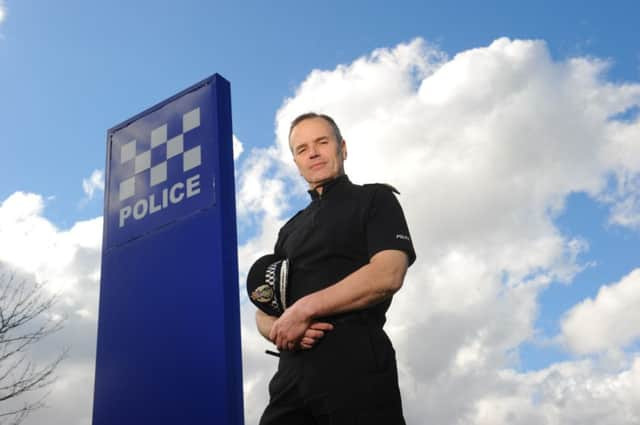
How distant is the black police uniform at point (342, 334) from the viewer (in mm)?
1673

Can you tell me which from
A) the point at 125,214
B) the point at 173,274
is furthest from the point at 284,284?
the point at 125,214

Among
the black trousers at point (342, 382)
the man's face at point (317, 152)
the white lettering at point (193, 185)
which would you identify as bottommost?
the black trousers at point (342, 382)

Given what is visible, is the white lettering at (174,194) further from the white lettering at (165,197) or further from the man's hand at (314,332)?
the man's hand at (314,332)

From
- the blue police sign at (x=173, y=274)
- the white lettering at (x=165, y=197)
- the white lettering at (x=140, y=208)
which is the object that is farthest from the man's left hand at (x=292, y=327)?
the white lettering at (x=140, y=208)

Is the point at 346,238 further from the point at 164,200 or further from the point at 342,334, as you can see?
the point at 164,200

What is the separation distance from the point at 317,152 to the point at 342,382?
743 mm

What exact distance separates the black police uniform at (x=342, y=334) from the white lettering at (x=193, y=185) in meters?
1.75

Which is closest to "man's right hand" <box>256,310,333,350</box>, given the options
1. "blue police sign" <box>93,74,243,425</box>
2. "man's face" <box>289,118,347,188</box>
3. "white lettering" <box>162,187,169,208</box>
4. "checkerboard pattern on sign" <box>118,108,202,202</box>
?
"man's face" <box>289,118,347,188</box>

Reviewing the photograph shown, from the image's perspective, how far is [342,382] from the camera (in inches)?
66.3

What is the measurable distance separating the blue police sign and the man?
1.35 metres

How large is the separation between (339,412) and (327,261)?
17.1 inches

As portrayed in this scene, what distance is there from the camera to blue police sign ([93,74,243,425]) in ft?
10.7

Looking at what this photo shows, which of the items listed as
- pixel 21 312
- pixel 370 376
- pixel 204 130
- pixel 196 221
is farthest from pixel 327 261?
pixel 21 312

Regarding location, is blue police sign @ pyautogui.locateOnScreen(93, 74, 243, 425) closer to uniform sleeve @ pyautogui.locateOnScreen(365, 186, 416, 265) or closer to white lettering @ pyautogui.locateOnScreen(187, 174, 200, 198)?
white lettering @ pyautogui.locateOnScreen(187, 174, 200, 198)
